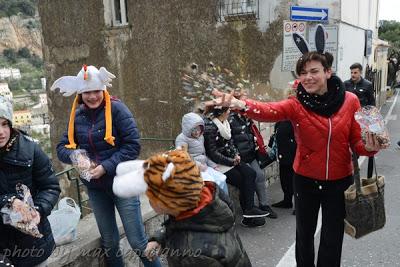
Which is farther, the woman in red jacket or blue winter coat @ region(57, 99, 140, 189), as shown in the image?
blue winter coat @ region(57, 99, 140, 189)

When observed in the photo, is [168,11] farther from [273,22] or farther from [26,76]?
[26,76]

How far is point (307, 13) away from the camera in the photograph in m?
7.12

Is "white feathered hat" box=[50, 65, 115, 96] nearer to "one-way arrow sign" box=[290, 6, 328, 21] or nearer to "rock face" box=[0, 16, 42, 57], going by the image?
"one-way arrow sign" box=[290, 6, 328, 21]

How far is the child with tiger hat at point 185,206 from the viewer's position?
1.97 m

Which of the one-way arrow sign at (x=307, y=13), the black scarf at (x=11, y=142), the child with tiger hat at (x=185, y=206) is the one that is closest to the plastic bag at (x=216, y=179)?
the child with tiger hat at (x=185, y=206)

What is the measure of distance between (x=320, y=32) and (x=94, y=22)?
6324mm

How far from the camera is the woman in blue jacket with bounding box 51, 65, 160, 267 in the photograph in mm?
3086

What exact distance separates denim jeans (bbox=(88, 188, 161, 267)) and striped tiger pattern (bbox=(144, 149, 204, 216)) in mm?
1205

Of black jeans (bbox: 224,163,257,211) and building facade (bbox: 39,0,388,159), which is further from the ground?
building facade (bbox: 39,0,388,159)

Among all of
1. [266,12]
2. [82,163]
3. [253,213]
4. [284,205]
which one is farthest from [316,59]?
[266,12]

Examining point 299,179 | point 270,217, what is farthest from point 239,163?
point 299,179

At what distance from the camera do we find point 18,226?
2.36m

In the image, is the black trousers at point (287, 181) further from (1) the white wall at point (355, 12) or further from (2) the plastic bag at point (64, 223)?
(1) the white wall at point (355, 12)

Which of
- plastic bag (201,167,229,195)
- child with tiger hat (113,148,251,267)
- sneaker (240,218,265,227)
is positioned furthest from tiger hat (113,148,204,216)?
sneaker (240,218,265,227)
